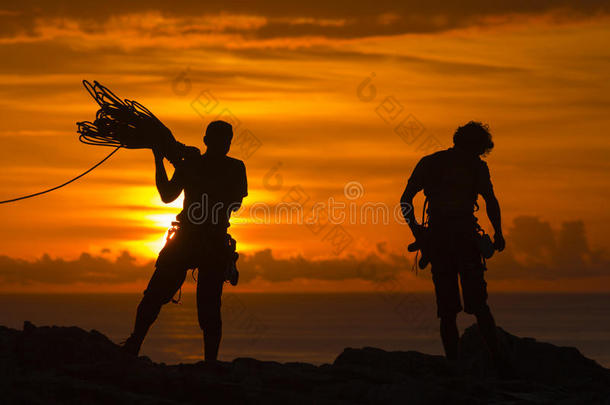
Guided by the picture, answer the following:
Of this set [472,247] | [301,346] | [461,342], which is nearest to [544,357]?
[461,342]

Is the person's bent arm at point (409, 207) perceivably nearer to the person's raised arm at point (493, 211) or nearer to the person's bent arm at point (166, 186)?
the person's raised arm at point (493, 211)

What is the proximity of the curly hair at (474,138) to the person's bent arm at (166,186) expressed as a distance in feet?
11.2

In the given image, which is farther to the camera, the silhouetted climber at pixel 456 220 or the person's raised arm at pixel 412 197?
the person's raised arm at pixel 412 197

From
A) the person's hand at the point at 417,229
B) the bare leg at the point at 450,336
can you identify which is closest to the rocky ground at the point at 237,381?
the bare leg at the point at 450,336

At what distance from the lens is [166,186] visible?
1058cm

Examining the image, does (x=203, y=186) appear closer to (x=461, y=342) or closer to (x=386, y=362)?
(x=386, y=362)

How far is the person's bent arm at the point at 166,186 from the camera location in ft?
34.7

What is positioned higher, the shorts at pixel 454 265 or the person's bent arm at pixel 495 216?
the person's bent arm at pixel 495 216

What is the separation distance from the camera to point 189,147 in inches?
440

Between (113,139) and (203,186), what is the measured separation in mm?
1828

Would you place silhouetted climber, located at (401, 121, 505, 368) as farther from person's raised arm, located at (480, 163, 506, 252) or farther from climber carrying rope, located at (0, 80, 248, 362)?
climber carrying rope, located at (0, 80, 248, 362)

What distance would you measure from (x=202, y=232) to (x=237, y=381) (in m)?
1.79

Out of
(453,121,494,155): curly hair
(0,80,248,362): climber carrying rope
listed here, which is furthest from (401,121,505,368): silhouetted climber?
(0,80,248,362): climber carrying rope

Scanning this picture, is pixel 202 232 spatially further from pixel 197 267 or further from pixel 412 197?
pixel 412 197
